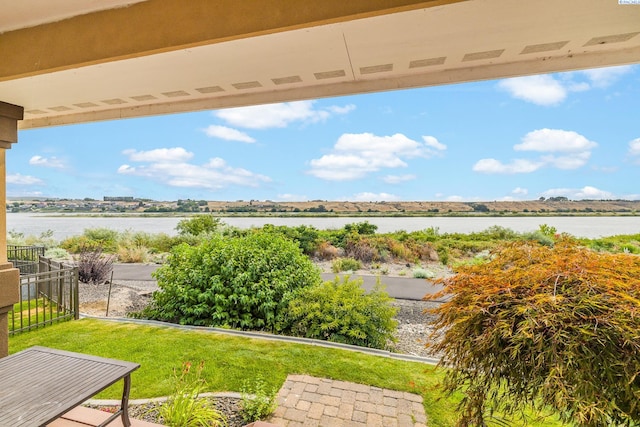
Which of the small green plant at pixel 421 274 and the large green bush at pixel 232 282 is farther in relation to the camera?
the small green plant at pixel 421 274

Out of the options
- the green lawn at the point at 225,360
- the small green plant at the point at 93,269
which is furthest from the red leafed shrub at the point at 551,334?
the small green plant at the point at 93,269

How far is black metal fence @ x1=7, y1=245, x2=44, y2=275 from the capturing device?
727 cm

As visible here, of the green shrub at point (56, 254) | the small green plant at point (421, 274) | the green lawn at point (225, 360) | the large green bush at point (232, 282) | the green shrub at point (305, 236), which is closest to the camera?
the green lawn at point (225, 360)

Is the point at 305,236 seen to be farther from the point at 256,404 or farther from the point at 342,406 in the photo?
the point at 256,404

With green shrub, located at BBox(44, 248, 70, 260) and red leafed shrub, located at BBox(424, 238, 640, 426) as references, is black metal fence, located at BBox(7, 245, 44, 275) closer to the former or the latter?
green shrub, located at BBox(44, 248, 70, 260)

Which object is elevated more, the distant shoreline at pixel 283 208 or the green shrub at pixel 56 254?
the distant shoreline at pixel 283 208

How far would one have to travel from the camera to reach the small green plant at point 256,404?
7.87 ft

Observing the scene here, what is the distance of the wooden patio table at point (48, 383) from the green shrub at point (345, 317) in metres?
2.57

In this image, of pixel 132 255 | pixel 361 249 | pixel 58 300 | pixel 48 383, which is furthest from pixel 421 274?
pixel 132 255

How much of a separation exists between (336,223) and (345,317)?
869 cm

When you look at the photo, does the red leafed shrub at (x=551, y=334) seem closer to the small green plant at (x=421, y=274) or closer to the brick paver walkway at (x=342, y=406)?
the brick paver walkway at (x=342, y=406)

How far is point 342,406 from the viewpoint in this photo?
8.50ft

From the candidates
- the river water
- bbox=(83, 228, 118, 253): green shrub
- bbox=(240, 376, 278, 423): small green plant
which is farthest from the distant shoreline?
bbox=(240, 376, 278, 423): small green plant

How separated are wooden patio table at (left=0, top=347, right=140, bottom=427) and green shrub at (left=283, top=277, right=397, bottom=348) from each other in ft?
8.43
